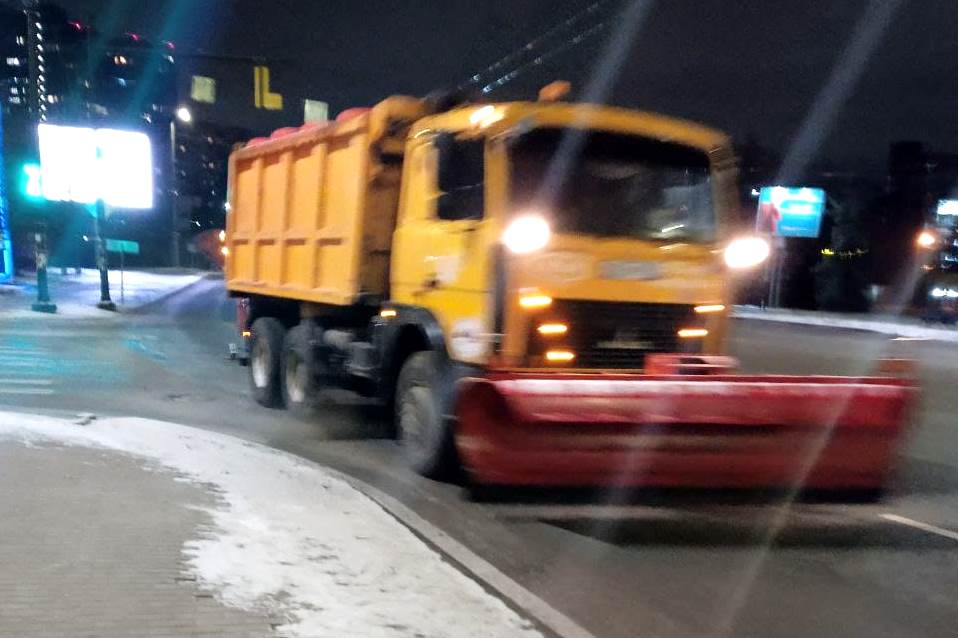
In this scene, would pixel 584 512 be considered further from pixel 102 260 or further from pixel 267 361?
pixel 102 260

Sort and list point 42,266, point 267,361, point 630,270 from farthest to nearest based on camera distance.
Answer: point 42,266
point 267,361
point 630,270

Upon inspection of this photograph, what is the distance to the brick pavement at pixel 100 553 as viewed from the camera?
4.29m

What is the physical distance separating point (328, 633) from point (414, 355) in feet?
14.3

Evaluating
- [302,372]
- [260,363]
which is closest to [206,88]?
[260,363]

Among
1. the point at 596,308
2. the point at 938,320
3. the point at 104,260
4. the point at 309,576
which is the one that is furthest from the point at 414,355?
the point at 938,320

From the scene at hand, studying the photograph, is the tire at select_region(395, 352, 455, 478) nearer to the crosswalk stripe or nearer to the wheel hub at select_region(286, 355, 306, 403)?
the wheel hub at select_region(286, 355, 306, 403)

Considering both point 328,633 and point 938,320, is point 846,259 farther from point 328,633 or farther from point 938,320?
point 328,633

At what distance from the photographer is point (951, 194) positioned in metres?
65.9

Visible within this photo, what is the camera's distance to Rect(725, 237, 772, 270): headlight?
8102 mm

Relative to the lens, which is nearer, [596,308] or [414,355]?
[596,308]

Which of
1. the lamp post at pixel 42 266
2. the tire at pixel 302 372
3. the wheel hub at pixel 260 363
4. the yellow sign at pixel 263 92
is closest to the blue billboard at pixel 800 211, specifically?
the yellow sign at pixel 263 92

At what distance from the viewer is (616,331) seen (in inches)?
302

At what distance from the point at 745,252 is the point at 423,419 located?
3187 millimetres

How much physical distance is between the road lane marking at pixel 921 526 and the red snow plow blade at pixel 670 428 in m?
0.45
